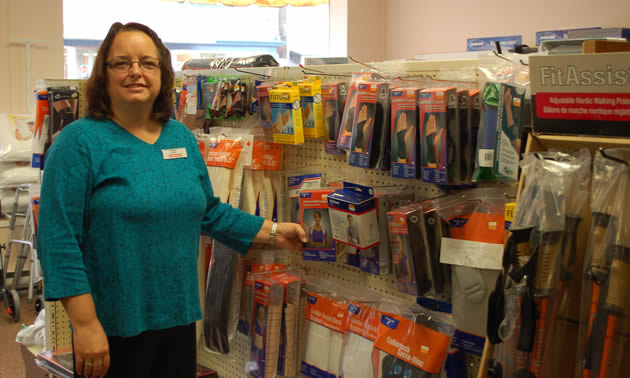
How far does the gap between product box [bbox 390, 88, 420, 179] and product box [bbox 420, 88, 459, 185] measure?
4 cm

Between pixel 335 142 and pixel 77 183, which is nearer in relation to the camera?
pixel 77 183

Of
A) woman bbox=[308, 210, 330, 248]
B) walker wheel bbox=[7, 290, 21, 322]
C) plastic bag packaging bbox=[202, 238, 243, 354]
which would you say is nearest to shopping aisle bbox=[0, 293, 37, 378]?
walker wheel bbox=[7, 290, 21, 322]

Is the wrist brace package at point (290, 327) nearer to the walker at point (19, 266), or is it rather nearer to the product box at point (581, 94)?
the product box at point (581, 94)

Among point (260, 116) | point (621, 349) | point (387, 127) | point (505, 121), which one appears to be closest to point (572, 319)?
point (621, 349)

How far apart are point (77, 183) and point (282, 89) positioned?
2.93 feet

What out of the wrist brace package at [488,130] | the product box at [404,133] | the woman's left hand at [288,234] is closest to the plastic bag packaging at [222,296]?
the woman's left hand at [288,234]

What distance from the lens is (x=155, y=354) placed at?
176cm

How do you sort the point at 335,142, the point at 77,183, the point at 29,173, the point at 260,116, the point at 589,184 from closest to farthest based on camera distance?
the point at 589,184, the point at 77,183, the point at 335,142, the point at 260,116, the point at 29,173

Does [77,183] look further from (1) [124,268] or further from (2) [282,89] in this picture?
(2) [282,89]

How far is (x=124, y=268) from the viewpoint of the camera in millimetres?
1636

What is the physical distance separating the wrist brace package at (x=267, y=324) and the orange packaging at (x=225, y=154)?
0.50 m

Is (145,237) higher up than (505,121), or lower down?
lower down

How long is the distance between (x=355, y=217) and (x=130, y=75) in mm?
831

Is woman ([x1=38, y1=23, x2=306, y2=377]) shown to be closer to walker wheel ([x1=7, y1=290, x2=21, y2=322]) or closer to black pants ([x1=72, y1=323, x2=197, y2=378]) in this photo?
black pants ([x1=72, y1=323, x2=197, y2=378])
